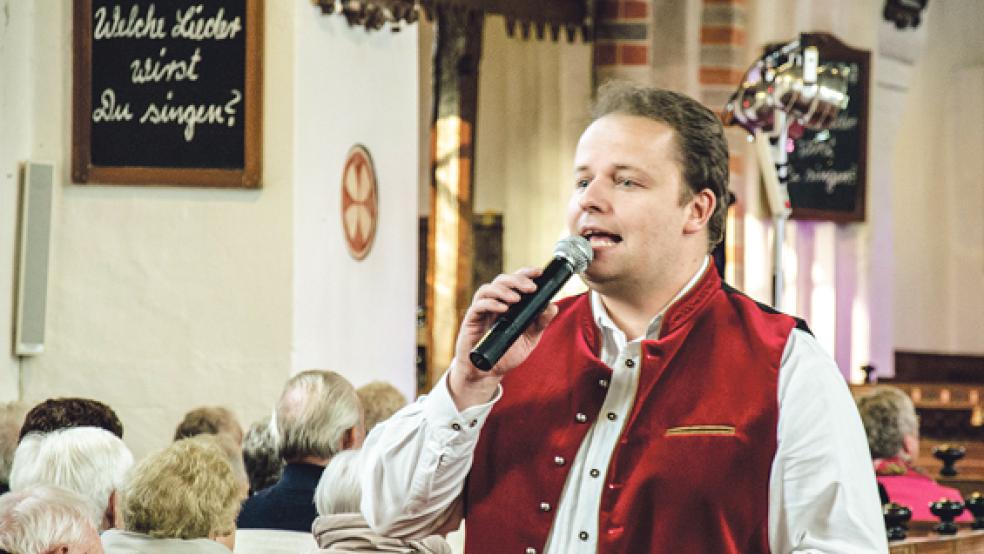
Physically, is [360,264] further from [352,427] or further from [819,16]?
[819,16]

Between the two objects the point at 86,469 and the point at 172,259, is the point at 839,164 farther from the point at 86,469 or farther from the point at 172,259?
the point at 86,469

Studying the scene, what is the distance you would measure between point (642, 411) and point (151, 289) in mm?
4664

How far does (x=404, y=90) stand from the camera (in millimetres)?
7398

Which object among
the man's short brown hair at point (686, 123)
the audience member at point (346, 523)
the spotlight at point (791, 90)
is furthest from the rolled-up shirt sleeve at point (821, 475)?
the spotlight at point (791, 90)

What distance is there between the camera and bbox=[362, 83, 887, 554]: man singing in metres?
1.93

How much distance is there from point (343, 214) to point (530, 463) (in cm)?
475

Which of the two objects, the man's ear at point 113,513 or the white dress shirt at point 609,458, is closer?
the white dress shirt at point 609,458

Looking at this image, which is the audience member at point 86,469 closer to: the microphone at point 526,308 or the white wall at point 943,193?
the microphone at point 526,308

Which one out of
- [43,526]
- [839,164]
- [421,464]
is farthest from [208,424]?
[839,164]

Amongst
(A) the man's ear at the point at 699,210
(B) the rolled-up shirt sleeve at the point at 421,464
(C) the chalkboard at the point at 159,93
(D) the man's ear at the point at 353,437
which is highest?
(C) the chalkboard at the point at 159,93

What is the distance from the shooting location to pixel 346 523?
3.21 m

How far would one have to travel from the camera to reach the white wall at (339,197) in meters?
6.37

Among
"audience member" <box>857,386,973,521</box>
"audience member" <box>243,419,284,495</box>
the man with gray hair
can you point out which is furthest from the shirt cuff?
"audience member" <box>857,386,973,521</box>

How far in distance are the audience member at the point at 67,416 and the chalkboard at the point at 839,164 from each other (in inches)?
379
